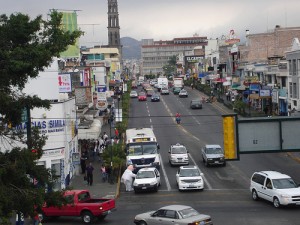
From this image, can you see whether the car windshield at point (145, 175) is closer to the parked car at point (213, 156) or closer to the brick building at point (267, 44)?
the parked car at point (213, 156)

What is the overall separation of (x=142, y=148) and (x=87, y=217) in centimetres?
1433

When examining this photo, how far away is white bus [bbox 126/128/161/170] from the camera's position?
41656mm

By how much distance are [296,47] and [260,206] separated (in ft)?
112

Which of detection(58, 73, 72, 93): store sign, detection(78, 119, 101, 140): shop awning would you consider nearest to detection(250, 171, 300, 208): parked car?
detection(58, 73, 72, 93): store sign

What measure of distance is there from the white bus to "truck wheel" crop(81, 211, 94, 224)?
42.8 ft

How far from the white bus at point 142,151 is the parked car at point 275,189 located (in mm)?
10250

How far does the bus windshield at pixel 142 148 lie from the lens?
42312 millimetres

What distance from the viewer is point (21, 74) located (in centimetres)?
2008

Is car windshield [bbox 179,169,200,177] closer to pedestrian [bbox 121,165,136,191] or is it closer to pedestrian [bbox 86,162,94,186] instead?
pedestrian [bbox 121,165,136,191]

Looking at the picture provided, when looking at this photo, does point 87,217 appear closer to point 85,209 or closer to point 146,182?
point 85,209

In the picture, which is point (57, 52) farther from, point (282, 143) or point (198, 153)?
point (198, 153)

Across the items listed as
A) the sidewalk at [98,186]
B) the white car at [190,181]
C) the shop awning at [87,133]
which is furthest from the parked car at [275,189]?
the shop awning at [87,133]

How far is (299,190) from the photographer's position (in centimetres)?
2998

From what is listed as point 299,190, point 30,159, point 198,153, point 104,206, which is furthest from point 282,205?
point 198,153
